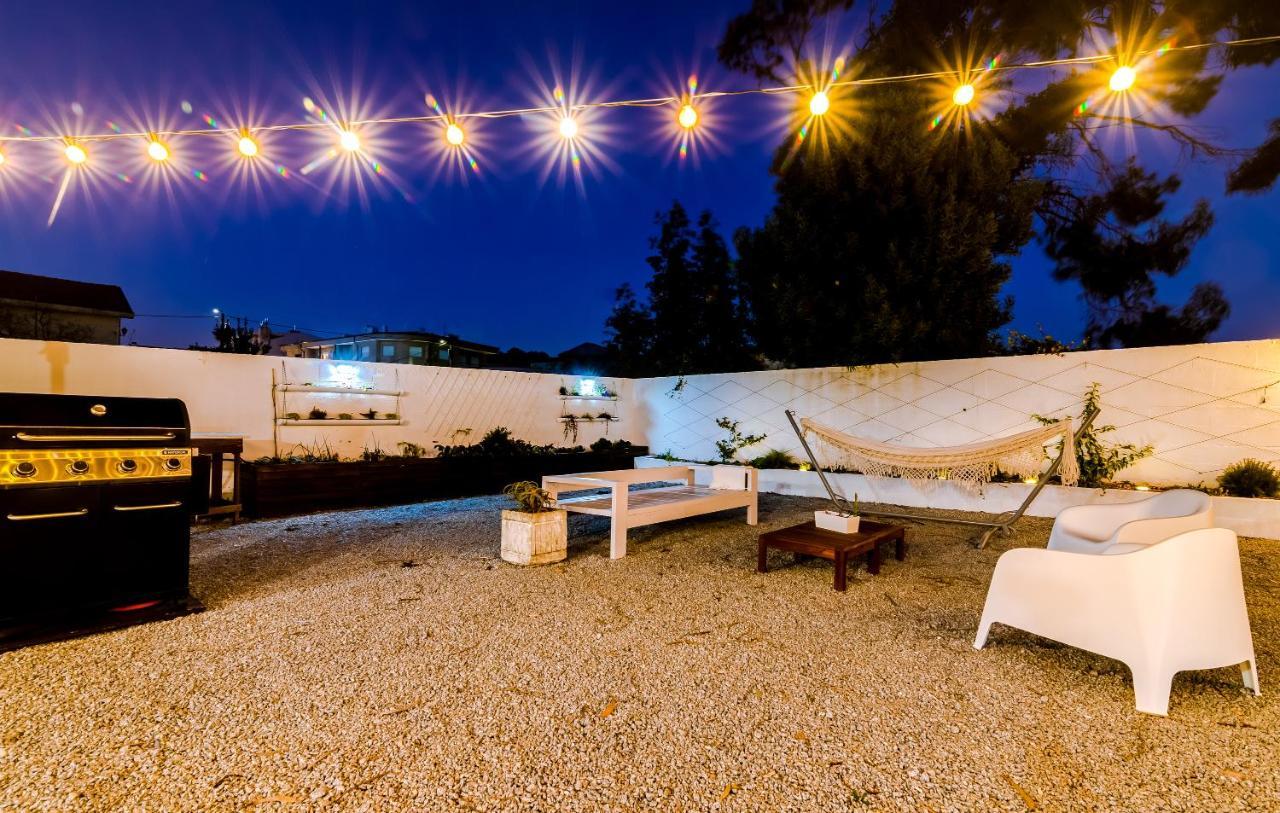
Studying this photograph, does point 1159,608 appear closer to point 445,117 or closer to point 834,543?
point 834,543

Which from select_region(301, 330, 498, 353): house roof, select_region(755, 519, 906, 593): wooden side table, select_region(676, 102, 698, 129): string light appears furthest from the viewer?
select_region(301, 330, 498, 353): house roof

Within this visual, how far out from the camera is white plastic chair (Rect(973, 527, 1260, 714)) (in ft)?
5.44

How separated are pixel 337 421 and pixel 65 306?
10.1 meters

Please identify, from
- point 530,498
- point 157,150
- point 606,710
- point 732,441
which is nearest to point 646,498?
point 530,498

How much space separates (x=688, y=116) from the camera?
3.42 meters

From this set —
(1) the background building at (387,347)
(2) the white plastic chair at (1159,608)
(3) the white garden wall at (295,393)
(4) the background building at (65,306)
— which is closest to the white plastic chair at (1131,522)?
(2) the white plastic chair at (1159,608)

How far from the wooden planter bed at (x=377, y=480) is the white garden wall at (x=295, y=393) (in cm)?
66

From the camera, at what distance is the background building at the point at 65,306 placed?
1027 centimetres

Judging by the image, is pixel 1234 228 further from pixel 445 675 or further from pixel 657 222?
pixel 445 675

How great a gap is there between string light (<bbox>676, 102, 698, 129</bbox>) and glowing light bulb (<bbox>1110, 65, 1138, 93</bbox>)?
2.30m

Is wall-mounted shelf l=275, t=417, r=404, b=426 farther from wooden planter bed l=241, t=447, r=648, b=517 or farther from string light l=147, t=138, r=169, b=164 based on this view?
string light l=147, t=138, r=169, b=164

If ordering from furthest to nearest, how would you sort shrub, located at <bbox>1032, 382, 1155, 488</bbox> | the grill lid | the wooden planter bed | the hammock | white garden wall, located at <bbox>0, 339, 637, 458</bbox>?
shrub, located at <bbox>1032, 382, 1155, 488</bbox>, the wooden planter bed, white garden wall, located at <bbox>0, 339, 637, 458</bbox>, the hammock, the grill lid

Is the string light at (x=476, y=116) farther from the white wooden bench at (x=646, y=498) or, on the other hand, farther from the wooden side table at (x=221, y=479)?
the white wooden bench at (x=646, y=498)

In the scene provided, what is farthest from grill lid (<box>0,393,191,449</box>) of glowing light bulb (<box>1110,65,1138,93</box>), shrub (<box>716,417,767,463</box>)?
shrub (<box>716,417,767,463</box>)
